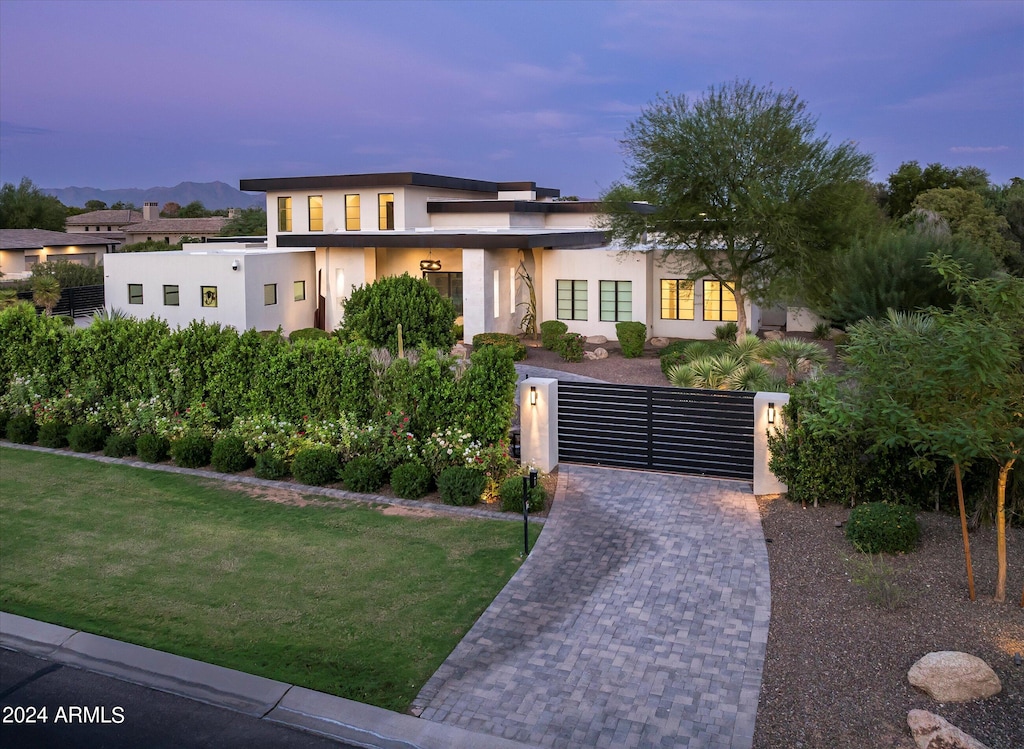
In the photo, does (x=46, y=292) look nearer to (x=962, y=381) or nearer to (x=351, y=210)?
(x=351, y=210)

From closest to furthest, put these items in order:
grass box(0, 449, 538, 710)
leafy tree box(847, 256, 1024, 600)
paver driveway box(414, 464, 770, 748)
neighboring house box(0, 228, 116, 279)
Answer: paver driveway box(414, 464, 770, 748) → leafy tree box(847, 256, 1024, 600) → grass box(0, 449, 538, 710) → neighboring house box(0, 228, 116, 279)

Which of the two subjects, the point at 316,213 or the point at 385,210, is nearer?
the point at 385,210

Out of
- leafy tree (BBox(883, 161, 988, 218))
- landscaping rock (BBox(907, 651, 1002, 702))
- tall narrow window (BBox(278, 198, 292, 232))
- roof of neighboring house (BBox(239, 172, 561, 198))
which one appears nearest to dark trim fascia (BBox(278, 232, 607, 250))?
roof of neighboring house (BBox(239, 172, 561, 198))

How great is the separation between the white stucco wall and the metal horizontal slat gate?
16.6m

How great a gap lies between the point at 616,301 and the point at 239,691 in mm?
23640

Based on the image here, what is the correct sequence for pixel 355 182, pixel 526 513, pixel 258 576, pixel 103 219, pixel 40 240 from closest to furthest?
pixel 258 576
pixel 526 513
pixel 355 182
pixel 40 240
pixel 103 219

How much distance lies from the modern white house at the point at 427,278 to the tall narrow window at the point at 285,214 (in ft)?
7.20

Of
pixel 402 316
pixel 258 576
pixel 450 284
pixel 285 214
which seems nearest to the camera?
pixel 258 576

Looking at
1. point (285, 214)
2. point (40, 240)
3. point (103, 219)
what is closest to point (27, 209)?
point (103, 219)

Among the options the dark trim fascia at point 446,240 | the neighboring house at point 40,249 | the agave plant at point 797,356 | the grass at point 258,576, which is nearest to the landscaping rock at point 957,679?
the grass at point 258,576

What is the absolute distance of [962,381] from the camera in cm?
889

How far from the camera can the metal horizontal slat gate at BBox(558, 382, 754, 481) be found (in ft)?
47.5

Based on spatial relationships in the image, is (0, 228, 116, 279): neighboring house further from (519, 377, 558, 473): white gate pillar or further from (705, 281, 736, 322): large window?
(519, 377, 558, 473): white gate pillar

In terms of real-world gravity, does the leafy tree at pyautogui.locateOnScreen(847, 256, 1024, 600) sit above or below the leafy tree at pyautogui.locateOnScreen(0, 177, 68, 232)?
below
